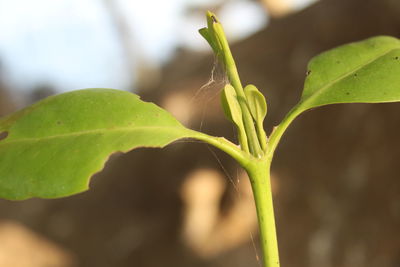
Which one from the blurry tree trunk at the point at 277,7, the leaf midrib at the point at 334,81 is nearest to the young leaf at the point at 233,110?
the leaf midrib at the point at 334,81

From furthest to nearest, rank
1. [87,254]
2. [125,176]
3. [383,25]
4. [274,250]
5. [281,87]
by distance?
[125,176], [87,254], [281,87], [383,25], [274,250]

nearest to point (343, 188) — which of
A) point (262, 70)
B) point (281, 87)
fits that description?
point (281, 87)

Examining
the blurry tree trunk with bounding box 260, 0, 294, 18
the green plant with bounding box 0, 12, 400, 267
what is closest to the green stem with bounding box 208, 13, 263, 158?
the green plant with bounding box 0, 12, 400, 267

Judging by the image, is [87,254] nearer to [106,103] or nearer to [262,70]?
[262,70]

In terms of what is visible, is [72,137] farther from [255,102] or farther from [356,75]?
[356,75]

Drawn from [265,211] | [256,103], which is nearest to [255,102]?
[256,103]

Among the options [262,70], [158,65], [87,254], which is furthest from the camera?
[158,65]
